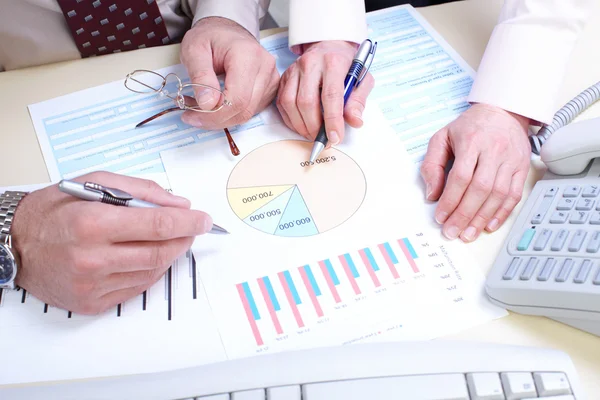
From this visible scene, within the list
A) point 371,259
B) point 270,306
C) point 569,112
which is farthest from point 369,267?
point 569,112

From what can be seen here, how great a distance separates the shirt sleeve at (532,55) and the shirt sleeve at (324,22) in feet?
0.65

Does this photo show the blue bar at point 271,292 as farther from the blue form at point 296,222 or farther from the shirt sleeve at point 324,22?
the shirt sleeve at point 324,22

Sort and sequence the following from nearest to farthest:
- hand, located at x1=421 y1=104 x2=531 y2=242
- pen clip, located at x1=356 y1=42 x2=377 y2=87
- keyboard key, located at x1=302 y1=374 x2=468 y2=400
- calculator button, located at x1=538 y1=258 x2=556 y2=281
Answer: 1. keyboard key, located at x1=302 y1=374 x2=468 y2=400
2. calculator button, located at x1=538 y1=258 x2=556 y2=281
3. hand, located at x1=421 y1=104 x2=531 y2=242
4. pen clip, located at x1=356 y1=42 x2=377 y2=87

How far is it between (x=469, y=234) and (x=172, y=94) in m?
0.45

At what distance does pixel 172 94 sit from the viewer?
0.76 metres

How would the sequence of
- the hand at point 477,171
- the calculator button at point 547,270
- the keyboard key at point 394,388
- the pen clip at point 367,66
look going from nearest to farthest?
the keyboard key at point 394,388, the calculator button at point 547,270, the hand at point 477,171, the pen clip at point 367,66

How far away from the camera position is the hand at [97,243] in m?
0.52

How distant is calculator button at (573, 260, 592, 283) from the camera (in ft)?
1.62

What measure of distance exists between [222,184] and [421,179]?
0.82 feet

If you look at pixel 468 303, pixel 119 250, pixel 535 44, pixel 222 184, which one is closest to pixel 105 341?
pixel 119 250

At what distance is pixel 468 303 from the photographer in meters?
0.55

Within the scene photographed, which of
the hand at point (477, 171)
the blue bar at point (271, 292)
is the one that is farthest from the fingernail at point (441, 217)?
the blue bar at point (271, 292)

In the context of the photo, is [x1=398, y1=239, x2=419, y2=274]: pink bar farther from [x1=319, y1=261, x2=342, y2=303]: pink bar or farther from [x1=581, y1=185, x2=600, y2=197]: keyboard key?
[x1=581, y1=185, x2=600, y2=197]: keyboard key

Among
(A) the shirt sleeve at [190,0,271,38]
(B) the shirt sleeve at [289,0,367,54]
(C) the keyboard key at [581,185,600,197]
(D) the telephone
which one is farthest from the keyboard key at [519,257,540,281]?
(A) the shirt sleeve at [190,0,271,38]
